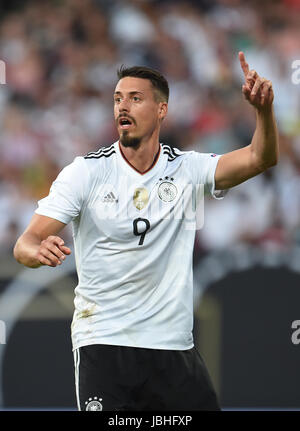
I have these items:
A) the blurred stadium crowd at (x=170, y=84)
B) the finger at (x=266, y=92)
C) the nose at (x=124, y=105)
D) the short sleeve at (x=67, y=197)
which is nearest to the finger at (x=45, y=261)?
the short sleeve at (x=67, y=197)

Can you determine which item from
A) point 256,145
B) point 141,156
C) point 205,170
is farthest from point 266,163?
point 141,156

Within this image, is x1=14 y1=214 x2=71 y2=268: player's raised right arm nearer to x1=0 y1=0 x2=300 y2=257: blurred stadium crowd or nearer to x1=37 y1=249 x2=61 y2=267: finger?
x1=37 y1=249 x2=61 y2=267: finger

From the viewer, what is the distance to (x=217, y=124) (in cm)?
823

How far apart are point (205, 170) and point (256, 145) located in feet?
1.24

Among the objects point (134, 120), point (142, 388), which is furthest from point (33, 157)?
point (142, 388)

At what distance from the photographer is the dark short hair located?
4727mm

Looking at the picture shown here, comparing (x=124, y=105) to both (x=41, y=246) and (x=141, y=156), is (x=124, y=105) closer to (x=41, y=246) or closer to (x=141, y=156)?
(x=141, y=156)

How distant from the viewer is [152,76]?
4766 millimetres

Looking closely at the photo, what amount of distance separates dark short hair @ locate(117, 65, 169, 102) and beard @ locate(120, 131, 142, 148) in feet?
1.08

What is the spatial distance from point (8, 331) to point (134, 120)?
12.1 ft

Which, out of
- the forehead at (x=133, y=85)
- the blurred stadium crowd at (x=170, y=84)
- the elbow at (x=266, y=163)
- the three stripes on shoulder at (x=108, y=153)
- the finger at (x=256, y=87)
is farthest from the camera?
the blurred stadium crowd at (x=170, y=84)

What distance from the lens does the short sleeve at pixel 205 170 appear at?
463 centimetres

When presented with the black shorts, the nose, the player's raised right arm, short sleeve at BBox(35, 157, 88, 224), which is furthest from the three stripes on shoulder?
the black shorts

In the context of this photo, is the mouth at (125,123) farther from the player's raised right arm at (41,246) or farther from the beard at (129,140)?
the player's raised right arm at (41,246)
